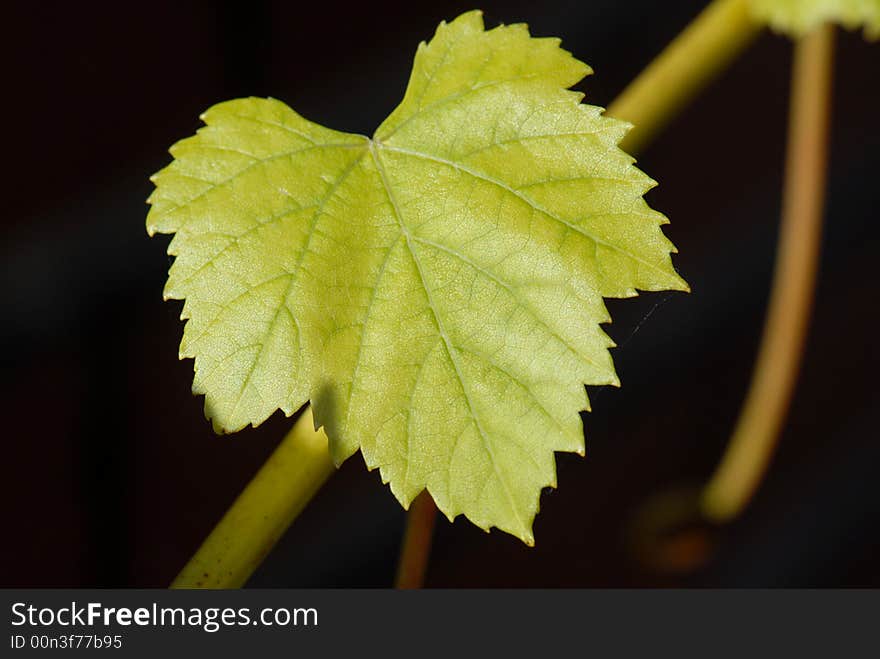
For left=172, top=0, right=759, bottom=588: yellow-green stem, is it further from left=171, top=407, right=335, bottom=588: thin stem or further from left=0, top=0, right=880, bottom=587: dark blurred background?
left=0, top=0, right=880, bottom=587: dark blurred background

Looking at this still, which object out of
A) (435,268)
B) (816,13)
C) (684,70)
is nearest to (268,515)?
(435,268)

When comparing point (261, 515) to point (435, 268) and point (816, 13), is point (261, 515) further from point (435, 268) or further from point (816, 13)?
point (816, 13)

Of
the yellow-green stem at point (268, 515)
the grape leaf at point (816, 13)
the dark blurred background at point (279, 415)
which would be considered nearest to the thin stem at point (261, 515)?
the yellow-green stem at point (268, 515)

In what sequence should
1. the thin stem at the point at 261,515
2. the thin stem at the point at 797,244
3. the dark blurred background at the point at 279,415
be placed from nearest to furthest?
1. the thin stem at the point at 261,515
2. the thin stem at the point at 797,244
3. the dark blurred background at the point at 279,415

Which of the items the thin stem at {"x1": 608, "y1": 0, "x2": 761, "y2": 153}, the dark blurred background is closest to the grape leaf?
the thin stem at {"x1": 608, "y1": 0, "x2": 761, "y2": 153}

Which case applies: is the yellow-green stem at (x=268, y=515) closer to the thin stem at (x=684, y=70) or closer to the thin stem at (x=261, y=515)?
the thin stem at (x=261, y=515)

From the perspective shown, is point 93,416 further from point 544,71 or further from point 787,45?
point 787,45
